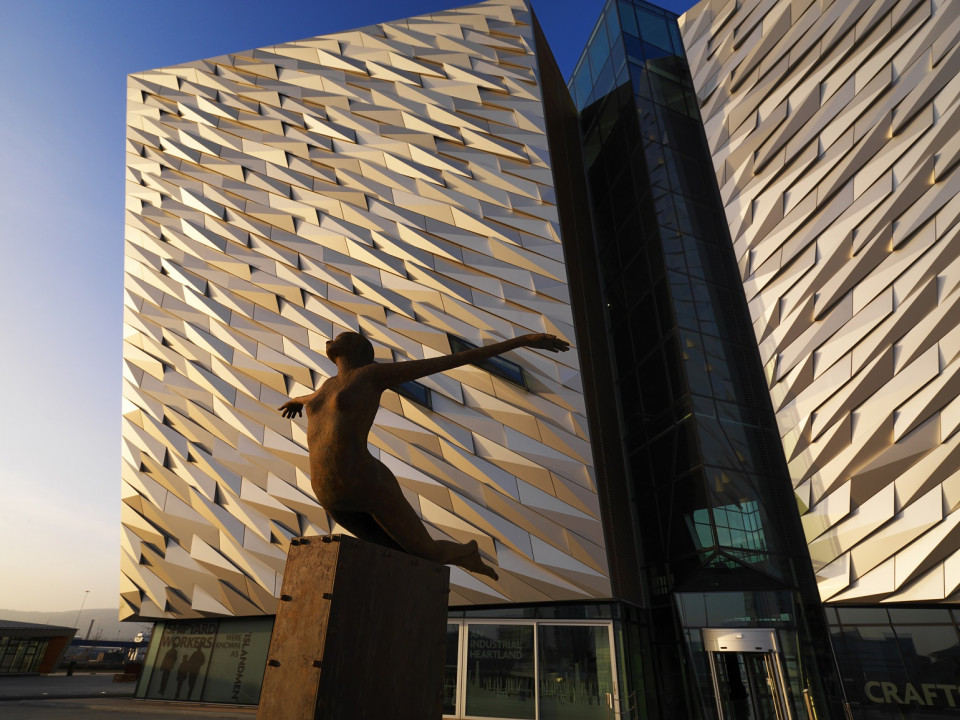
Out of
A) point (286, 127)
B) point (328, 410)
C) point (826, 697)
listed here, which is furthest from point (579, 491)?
point (286, 127)

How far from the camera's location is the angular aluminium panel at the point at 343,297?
45.9ft

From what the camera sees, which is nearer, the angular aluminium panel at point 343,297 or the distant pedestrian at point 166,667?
the angular aluminium panel at point 343,297

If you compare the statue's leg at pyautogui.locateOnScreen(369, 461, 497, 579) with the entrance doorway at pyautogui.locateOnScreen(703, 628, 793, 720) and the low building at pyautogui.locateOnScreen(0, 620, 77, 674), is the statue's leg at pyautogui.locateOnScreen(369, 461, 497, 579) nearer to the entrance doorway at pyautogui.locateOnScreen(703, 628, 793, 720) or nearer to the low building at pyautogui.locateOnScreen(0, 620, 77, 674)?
the entrance doorway at pyautogui.locateOnScreen(703, 628, 793, 720)

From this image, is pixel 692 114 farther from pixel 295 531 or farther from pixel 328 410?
pixel 328 410

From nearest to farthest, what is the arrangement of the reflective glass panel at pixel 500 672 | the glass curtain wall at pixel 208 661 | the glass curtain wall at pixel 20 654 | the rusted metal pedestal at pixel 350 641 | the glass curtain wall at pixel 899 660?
the rusted metal pedestal at pixel 350 641
the glass curtain wall at pixel 899 660
the reflective glass panel at pixel 500 672
the glass curtain wall at pixel 208 661
the glass curtain wall at pixel 20 654

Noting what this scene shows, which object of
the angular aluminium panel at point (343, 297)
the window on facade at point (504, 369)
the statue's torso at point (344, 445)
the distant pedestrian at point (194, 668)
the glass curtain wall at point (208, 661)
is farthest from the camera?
the distant pedestrian at point (194, 668)

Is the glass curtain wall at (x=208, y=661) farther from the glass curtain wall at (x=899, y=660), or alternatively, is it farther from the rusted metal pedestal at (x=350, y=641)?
the rusted metal pedestal at (x=350, y=641)

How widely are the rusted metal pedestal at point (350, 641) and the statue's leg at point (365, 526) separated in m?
0.46

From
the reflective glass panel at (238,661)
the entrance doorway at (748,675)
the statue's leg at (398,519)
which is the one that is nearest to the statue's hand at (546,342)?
the statue's leg at (398,519)

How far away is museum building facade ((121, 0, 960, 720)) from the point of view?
11883 mm

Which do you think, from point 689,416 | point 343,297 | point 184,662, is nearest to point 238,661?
point 184,662

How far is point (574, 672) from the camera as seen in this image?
1241cm

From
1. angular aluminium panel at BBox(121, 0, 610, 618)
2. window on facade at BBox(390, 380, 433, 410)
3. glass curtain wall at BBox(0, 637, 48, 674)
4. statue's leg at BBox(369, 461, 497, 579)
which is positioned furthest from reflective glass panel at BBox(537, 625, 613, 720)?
glass curtain wall at BBox(0, 637, 48, 674)

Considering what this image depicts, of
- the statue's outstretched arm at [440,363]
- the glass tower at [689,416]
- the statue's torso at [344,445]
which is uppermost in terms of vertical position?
the glass tower at [689,416]
